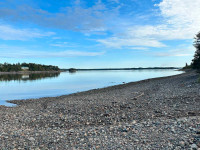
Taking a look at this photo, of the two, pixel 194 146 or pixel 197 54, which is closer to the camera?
pixel 194 146

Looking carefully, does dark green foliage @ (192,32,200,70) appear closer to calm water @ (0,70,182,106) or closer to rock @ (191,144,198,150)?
calm water @ (0,70,182,106)

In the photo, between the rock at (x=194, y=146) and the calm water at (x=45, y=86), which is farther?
the calm water at (x=45, y=86)

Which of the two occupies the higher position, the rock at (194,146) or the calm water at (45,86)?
the rock at (194,146)

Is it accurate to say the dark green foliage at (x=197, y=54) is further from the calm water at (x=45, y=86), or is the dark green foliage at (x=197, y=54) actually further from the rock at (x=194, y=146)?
the rock at (x=194, y=146)

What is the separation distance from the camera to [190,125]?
1009 centimetres

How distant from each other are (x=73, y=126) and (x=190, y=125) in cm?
715

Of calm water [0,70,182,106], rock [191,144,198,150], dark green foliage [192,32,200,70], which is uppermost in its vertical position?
dark green foliage [192,32,200,70]

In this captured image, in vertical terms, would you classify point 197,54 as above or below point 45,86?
above

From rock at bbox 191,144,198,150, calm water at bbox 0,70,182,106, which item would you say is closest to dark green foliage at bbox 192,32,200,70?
calm water at bbox 0,70,182,106

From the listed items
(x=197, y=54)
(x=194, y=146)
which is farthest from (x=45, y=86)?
(x=194, y=146)

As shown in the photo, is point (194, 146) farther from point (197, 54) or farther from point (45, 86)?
point (45, 86)

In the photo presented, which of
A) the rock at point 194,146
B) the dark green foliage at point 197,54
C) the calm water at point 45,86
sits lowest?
the calm water at point 45,86

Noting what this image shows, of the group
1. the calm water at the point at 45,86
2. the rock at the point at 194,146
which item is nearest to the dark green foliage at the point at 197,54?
the calm water at the point at 45,86

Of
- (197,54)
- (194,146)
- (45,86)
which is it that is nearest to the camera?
(194,146)
